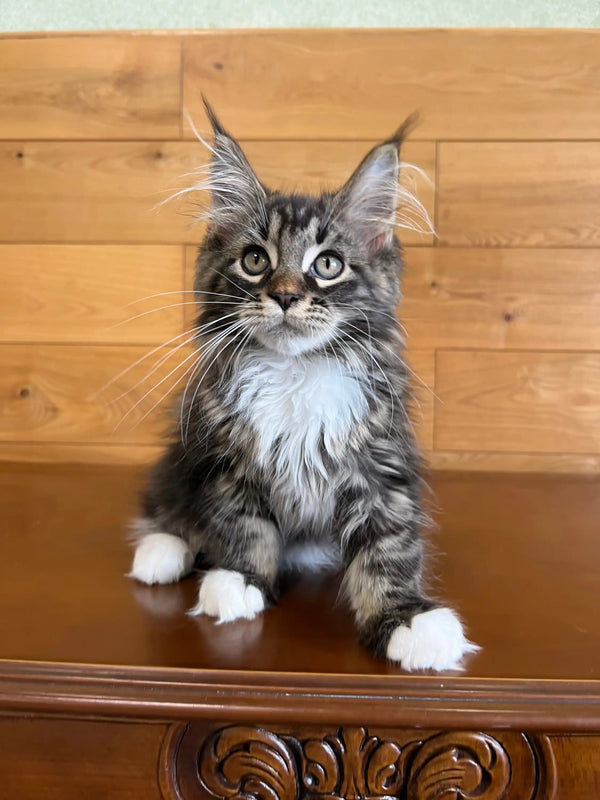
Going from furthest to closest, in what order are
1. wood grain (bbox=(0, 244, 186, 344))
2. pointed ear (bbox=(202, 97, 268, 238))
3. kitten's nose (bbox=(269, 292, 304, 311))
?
wood grain (bbox=(0, 244, 186, 344)) → pointed ear (bbox=(202, 97, 268, 238)) → kitten's nose (bbox=(269, 292, 304, 311))

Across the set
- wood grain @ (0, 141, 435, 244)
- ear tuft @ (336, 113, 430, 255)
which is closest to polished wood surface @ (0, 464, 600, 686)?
ear tuft @ (336, 113, 430, 255)

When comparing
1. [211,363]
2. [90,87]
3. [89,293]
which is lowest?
[211,363]

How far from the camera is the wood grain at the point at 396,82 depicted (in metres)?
1.53

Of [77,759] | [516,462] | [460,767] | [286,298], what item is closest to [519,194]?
[516,462]

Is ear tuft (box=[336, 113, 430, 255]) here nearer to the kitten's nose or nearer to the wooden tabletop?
the kitten's nose

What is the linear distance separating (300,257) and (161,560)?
49 centimetres

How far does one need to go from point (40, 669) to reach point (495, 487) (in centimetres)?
107

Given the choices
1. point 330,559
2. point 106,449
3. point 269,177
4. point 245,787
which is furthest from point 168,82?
point 245,787

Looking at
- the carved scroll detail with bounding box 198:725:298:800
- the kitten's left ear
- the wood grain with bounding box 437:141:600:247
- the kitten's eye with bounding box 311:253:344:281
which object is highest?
the wood grain with bounding box 437:141:600:247

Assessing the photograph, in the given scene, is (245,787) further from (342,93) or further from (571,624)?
(342,93)

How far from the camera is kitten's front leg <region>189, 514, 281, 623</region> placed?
891 millimetres

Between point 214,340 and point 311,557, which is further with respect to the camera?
point 311,557

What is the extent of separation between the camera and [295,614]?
36.2 inches

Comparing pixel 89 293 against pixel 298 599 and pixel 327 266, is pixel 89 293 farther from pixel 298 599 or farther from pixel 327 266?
pixel 298 599
